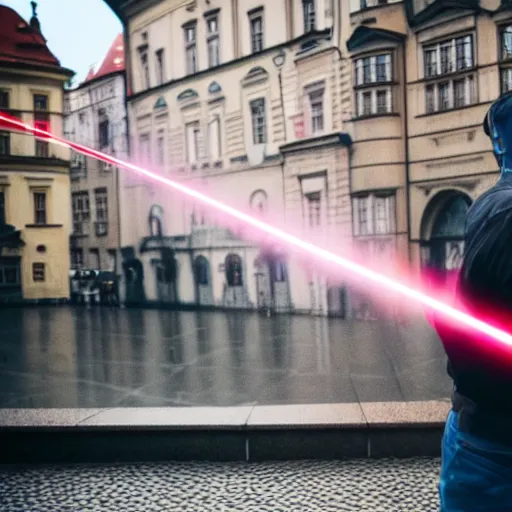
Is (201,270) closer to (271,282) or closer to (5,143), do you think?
(271,282)

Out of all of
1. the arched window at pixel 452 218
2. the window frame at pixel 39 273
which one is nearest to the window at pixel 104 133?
the window frame at pixel 39 273

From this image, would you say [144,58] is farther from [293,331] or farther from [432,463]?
[432,463]

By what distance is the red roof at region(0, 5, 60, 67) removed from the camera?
5.82m

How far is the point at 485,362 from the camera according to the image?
138 centimetres

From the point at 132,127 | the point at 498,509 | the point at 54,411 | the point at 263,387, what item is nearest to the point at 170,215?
the point at 132,127

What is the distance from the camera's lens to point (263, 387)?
511 centimetres

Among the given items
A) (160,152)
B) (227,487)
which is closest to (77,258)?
(160,152)

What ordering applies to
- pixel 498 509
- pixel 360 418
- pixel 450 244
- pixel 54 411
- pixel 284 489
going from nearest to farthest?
1. pixel 498 509
2. pixel 284 489
3. pixel 360 418
4. pixel 54 411
5. pixel 450 244

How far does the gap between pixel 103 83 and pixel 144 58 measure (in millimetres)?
450

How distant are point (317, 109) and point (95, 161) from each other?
2.17 m

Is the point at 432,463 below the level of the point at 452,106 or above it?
below

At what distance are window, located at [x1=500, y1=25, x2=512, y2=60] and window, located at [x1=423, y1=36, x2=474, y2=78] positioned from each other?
0.84 ft

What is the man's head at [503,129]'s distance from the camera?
1.43m

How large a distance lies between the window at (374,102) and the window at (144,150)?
2.00 metres
